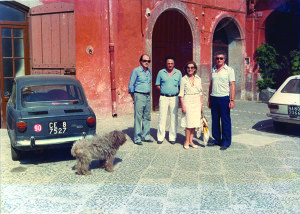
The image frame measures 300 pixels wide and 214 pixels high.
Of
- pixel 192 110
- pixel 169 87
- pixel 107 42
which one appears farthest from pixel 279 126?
pixel 107 42

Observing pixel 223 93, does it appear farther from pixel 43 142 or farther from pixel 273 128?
pixel 43 142

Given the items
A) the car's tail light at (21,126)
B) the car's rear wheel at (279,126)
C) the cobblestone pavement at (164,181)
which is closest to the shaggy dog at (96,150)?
the cobblestone pavement at (164,181)

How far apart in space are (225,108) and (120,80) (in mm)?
4634

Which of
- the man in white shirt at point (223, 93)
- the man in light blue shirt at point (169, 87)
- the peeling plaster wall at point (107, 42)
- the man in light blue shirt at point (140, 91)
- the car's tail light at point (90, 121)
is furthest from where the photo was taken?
the peeling plaster wall at point (107, 42)

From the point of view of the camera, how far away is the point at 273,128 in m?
9.05

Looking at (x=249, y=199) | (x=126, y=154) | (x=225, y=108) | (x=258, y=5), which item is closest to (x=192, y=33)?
(x=258, y=5)

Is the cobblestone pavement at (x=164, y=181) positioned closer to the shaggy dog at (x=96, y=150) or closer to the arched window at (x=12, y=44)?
the shaggy dog at (x=96, y=150)

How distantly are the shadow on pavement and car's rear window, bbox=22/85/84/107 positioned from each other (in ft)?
16.5

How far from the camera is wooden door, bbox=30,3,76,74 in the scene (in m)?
9.89

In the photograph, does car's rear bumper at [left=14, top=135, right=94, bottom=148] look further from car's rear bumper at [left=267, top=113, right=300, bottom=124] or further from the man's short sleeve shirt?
car's rear bumper at [left=267, top=113, right=300, bottom=124]

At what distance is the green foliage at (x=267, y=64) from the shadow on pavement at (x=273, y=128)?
559 centimetres

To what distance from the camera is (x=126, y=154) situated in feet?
21.2

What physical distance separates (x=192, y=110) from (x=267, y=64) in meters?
9.76

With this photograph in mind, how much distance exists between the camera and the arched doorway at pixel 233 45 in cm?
1530
